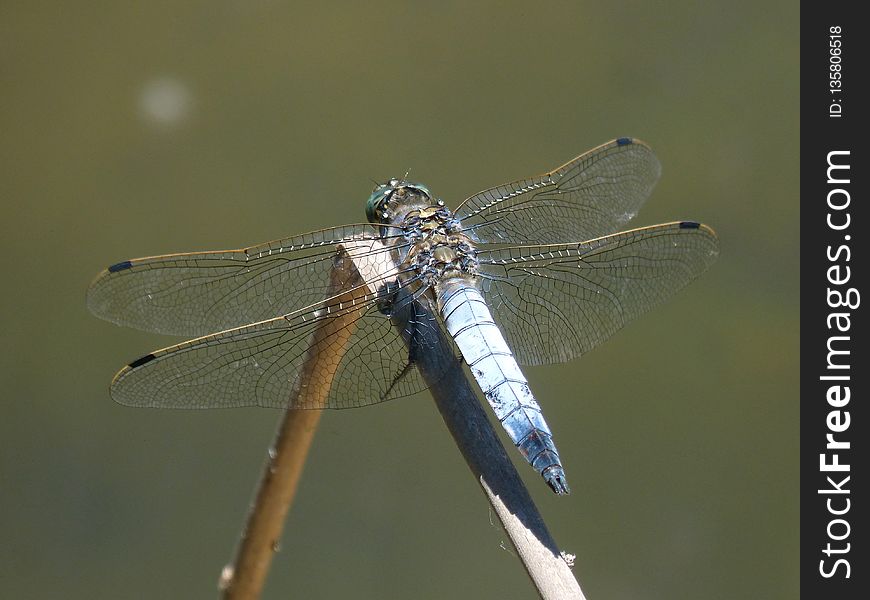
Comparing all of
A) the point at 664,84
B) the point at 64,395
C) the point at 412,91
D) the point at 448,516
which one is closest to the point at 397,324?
the point at 448,516

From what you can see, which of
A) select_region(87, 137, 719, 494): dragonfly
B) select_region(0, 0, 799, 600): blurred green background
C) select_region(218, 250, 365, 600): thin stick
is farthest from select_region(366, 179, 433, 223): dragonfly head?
select_region(0, 0, 799, 600): blurred green background

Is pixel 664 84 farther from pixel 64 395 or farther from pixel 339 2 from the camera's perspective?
pixel 64 395

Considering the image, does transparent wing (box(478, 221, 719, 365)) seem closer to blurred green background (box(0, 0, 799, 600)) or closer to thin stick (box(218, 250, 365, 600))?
thin stick (box(218, 250, 365, 600))

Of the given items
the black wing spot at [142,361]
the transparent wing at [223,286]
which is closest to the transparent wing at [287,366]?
the black wing spot at [142,361]

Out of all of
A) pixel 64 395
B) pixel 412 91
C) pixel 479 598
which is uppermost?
pixel 412 91

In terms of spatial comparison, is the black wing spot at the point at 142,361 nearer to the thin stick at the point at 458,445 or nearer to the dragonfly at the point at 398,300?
the dragonfly at the point at 398,300

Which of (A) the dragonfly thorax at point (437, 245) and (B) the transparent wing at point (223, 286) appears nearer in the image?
(B) the transparent wing at point (223, 286)

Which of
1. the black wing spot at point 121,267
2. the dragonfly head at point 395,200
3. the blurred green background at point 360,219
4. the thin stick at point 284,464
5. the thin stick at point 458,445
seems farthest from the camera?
the blurred green background at point 360,219
